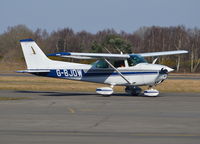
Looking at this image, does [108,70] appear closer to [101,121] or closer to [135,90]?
[135,90]

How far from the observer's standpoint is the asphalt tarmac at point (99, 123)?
34.2 ft

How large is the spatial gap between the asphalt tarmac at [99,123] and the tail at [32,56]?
19.3 ft

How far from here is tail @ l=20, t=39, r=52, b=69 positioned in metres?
24.6

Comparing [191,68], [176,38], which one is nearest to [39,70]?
[191,68]

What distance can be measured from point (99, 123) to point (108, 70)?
36.7 ft

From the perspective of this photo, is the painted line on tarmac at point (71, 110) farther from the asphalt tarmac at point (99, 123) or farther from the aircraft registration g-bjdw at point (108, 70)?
the aircraft registration g-bjdw at point (108, 70)

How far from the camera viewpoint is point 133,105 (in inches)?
728

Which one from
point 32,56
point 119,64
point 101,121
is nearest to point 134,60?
point 119,64

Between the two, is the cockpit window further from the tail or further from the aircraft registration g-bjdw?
the tail

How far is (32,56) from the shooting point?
80.7 feet

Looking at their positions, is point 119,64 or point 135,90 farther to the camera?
point 135,90

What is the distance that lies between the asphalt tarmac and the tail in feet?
19.3

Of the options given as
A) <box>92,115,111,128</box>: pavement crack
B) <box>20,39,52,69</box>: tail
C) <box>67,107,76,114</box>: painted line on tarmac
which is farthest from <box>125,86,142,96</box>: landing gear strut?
<box>92,115,111,128</box>: pavement crack

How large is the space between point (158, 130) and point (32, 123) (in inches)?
138
